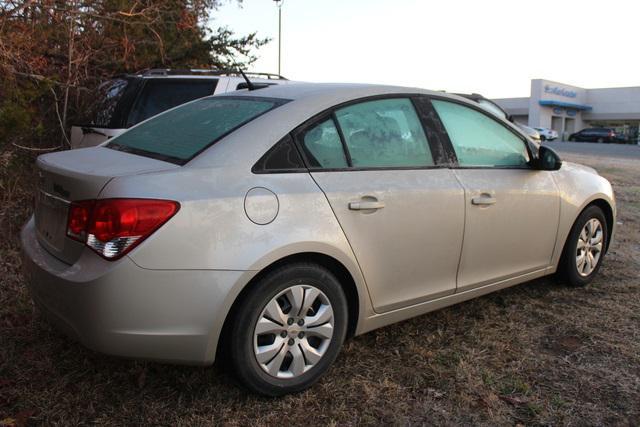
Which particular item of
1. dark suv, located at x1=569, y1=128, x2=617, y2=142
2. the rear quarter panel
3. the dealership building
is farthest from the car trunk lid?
the dealership building

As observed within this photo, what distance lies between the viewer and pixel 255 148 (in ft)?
9.05

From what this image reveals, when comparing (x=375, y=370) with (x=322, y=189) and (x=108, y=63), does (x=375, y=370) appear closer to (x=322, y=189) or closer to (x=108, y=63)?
(x=322, y=189)

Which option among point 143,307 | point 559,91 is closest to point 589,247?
point 143,307

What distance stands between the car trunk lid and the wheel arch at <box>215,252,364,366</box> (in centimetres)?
65

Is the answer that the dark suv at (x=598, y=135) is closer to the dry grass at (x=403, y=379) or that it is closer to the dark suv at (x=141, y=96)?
the dark suv at (x=141, y=96)

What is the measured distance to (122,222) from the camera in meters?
2.38

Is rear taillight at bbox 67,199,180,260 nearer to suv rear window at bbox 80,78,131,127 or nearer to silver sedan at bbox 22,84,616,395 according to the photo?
silver sedan at bbox 22,84,616,395

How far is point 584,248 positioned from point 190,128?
321 centimetres

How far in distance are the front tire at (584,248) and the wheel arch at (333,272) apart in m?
2.16

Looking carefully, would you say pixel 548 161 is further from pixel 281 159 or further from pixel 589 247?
pixel 281 159

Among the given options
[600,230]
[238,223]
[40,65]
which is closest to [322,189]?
[238,223]

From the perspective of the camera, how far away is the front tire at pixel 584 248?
4.39 metres

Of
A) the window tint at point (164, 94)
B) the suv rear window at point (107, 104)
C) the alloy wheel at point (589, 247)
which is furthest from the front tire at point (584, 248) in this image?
the suv rear window at point (107, 104)

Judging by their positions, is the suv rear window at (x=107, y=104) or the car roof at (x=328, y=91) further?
the suv rear window at (x=107, y=104)
